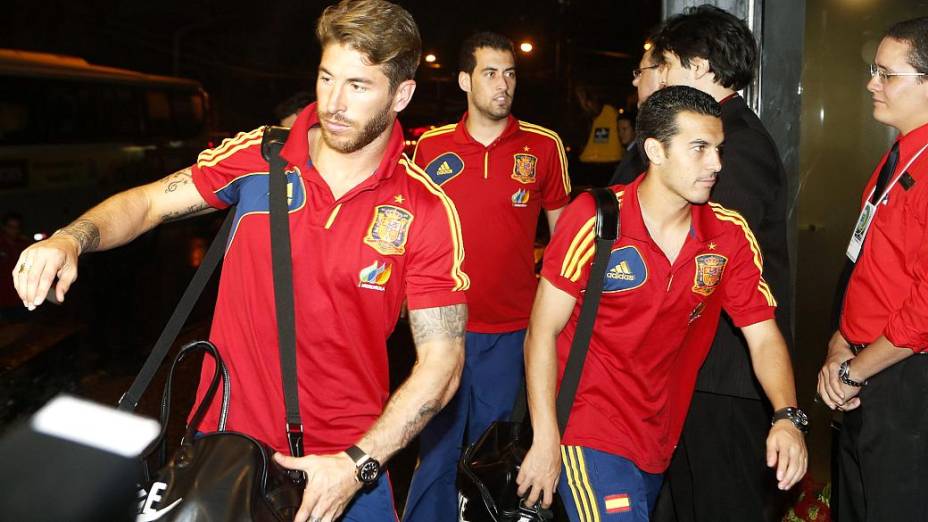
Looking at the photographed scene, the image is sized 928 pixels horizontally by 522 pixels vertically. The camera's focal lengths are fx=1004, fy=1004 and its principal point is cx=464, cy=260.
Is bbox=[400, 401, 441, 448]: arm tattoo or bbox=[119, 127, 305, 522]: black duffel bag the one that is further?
bbox=[400, 401, 441, 448]: arm tattoo

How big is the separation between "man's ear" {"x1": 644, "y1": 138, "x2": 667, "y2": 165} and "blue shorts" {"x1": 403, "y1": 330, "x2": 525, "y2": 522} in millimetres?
1994

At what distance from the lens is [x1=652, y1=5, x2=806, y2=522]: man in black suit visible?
12.8 feet

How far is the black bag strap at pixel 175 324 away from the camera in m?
2.65

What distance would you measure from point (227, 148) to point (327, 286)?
1.85 feet

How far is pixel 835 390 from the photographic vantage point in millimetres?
3857

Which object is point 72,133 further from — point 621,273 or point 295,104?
point 621,273

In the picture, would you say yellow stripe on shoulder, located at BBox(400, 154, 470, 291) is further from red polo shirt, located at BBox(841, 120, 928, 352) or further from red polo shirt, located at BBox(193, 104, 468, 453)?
red polo shirt, located at BBox(841, 120, 928, 352)

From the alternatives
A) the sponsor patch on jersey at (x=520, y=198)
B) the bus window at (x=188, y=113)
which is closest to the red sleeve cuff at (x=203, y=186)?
the sponsor patch on jersey at (x=520, y=198)

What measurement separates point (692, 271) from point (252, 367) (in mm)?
1508

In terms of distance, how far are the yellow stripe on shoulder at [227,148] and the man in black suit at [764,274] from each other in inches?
71.8

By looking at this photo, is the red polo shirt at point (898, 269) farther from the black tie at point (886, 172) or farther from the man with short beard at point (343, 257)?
the man with short beard at point (343, 257)

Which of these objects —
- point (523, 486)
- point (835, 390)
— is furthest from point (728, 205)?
point (523, 486)

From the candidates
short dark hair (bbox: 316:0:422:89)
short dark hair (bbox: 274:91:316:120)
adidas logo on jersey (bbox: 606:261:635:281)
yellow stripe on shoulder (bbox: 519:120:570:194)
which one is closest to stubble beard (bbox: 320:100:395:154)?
short dark hair (bbox: 316:0:422:89)

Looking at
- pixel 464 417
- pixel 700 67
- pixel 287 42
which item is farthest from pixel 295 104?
pixel 287 42
